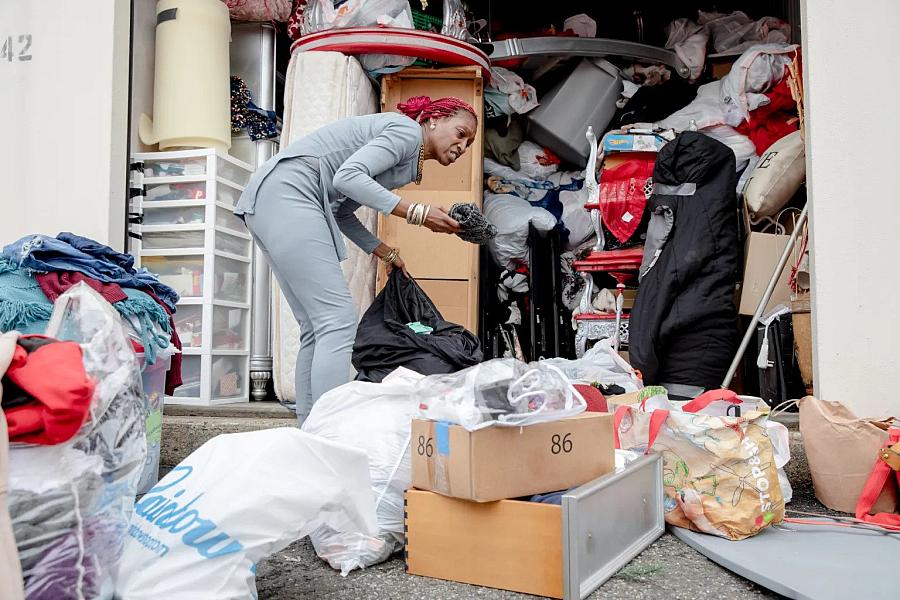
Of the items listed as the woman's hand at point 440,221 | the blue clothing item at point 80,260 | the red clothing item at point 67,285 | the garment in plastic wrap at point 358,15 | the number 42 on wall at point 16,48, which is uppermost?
the garment in plastic wrap at point 358,15

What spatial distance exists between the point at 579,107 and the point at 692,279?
143cm

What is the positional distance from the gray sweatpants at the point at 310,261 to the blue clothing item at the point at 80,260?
380 mm

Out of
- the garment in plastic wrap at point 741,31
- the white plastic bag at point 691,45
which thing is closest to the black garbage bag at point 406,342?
the white plastic bag at point 691,45

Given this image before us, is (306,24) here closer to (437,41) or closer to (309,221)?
(437,41)

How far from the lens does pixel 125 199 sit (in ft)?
9.29

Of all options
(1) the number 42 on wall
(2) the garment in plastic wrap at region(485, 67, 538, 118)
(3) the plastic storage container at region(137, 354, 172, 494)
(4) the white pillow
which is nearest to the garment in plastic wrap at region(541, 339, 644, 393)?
(4) the white pillow

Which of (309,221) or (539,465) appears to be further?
(309,221)

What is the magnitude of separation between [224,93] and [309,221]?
1.35 meters

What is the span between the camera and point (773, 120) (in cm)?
352

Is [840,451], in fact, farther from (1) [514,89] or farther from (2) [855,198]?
(1) [514,89]

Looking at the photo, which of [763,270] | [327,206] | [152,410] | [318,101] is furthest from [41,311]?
[763,270]

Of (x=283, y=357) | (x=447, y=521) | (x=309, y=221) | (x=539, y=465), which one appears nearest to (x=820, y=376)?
(x=539, y=465)

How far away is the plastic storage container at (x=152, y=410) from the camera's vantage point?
2.10 meters

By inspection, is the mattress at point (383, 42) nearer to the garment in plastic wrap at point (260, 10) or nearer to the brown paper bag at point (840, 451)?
the garment in plastic wrap at point (260, 10)
